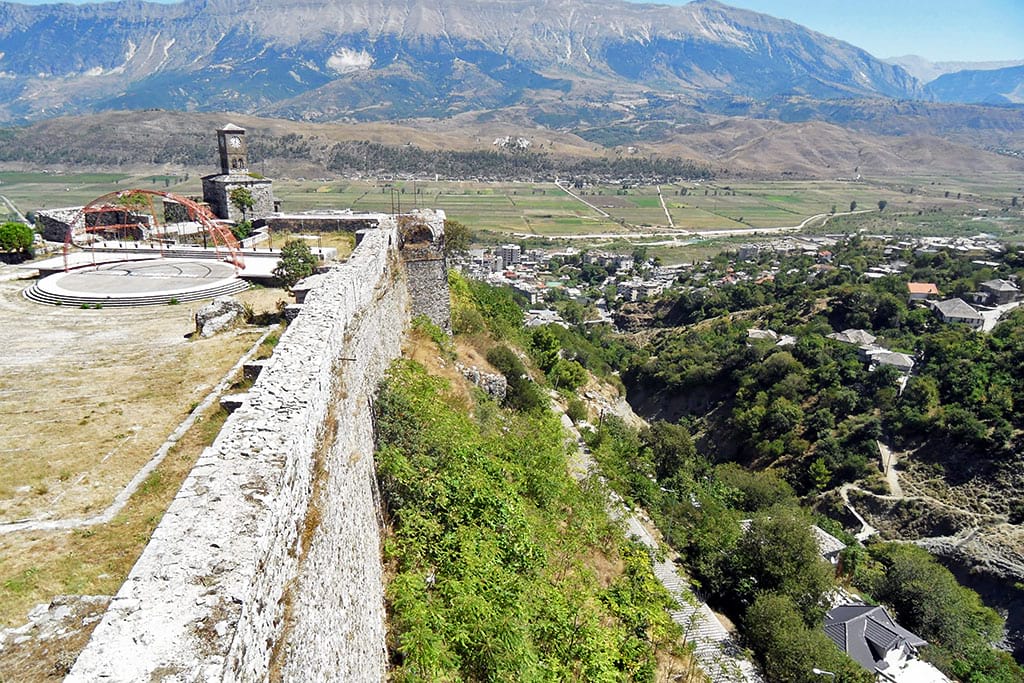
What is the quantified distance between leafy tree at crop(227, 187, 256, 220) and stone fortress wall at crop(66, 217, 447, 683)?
839 inches

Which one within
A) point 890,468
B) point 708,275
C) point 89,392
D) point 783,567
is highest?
point 89,392

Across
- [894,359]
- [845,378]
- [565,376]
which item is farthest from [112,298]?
[894,359]

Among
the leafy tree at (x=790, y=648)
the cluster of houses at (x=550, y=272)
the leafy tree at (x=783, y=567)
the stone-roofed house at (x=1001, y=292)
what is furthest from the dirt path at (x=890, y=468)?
the cluster of houses at (x=550, y=272)

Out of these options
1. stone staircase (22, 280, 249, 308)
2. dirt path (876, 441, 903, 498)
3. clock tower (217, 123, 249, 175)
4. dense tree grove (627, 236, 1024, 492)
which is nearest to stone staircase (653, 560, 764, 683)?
stone staircase (22, 280, 249, 308)

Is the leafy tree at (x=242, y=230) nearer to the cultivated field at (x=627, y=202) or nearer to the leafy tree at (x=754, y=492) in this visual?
the leafy tree at (x=754, y=492)

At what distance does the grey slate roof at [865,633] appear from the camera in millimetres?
17312

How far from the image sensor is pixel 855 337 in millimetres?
45156

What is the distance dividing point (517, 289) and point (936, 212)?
110 m

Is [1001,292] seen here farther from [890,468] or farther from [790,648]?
[790,648]

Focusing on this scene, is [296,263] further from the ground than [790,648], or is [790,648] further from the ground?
[296,263]

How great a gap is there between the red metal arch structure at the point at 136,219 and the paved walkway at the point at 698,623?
15459 millimetres

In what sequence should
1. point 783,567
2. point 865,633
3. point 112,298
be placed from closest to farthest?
point 112,298
point 783,567
point 865,633

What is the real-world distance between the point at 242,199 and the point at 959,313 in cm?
5012

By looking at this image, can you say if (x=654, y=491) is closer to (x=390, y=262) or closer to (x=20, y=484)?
(x=390, y=262)
